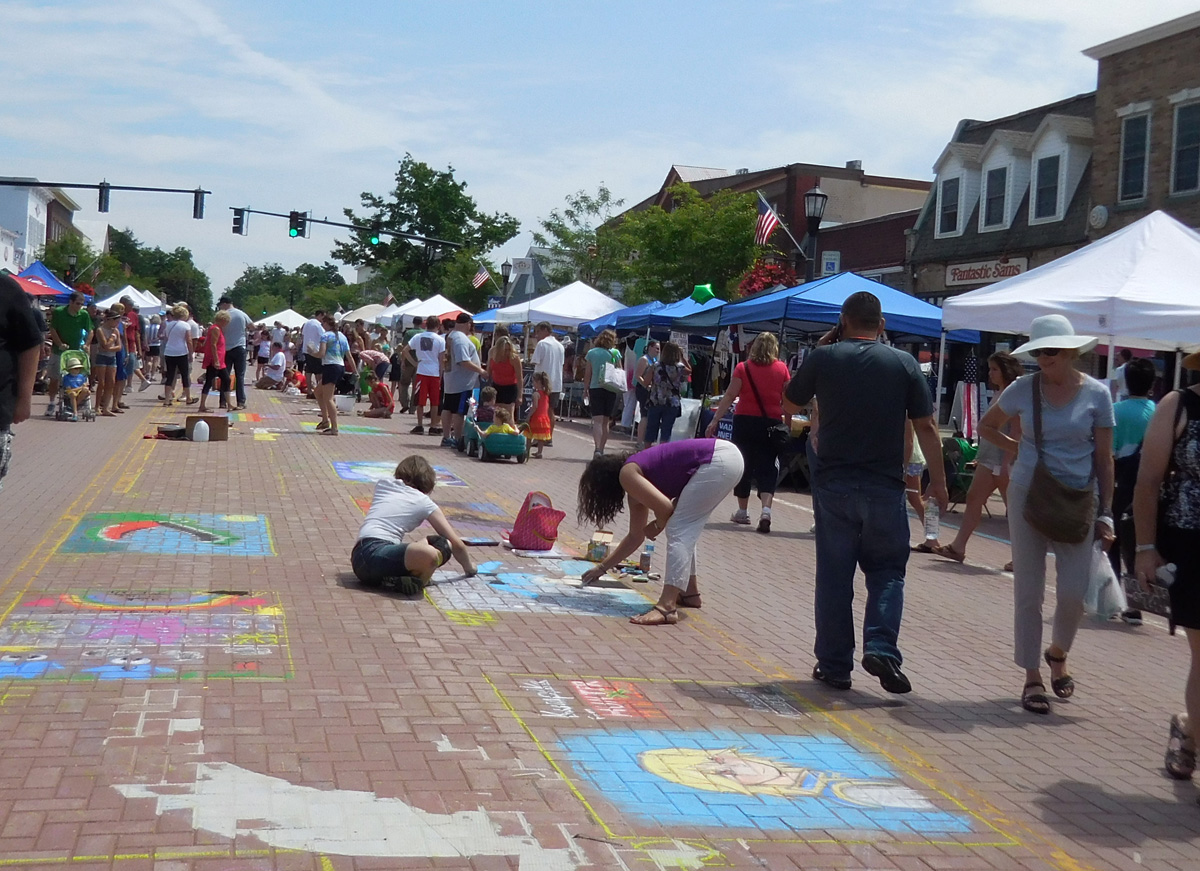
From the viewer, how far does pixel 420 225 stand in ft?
265

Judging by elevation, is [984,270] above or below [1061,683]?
above

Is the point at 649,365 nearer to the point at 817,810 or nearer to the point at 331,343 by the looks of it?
the point at 331,343

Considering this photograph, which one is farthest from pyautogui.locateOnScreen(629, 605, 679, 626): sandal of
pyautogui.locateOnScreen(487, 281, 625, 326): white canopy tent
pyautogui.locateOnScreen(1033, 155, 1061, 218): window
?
pyautogui.locateOnScreen(1033, 155, 1061, 218): window

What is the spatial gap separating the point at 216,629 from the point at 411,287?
7172 centimetres

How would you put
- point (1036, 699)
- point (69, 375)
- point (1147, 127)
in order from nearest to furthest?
point (1036, 699), point (69, 375), point (1147, 127)

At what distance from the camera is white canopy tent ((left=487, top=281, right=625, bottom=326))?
2506 cm

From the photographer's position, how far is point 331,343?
1880cm

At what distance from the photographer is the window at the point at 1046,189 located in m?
27.9

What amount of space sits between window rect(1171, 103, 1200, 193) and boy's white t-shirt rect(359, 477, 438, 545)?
20292mm

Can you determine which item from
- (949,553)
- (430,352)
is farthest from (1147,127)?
(949,553)

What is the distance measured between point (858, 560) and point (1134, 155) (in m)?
22.0

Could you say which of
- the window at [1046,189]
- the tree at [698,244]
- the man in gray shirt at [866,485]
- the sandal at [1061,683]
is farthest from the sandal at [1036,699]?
the tree at [698,244]

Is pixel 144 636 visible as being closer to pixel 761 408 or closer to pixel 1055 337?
pixel 1055 337

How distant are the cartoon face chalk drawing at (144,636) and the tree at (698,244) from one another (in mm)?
28440
